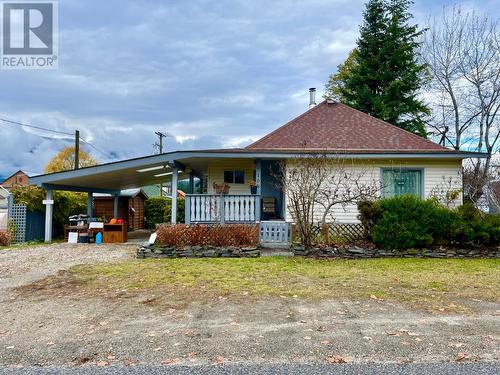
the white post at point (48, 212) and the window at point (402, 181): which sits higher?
the window at point (402, 181)

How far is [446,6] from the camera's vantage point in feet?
69.1

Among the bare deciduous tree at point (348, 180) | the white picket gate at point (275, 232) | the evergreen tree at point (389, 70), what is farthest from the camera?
the evergreen tree at point (389, 70)

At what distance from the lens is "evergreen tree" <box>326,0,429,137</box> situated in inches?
1027

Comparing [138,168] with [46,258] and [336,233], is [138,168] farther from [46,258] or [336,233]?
[336,233]

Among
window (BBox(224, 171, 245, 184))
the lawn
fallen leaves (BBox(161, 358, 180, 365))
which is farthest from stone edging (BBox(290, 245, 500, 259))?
fallen leaves (BBox(161, 358, 180, 365))

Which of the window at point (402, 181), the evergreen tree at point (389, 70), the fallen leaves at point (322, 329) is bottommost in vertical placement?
the fallen leaves at point (322, 329)

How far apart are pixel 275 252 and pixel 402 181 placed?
5.68m

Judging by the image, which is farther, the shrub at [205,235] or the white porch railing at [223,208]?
the white porch railing at [223,208]

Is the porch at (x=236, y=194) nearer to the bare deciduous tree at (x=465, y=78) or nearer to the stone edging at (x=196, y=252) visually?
the stone edging at (x=196, y=252)

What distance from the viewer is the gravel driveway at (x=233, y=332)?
3.68m

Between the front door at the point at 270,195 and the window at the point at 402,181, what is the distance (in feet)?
12.7
